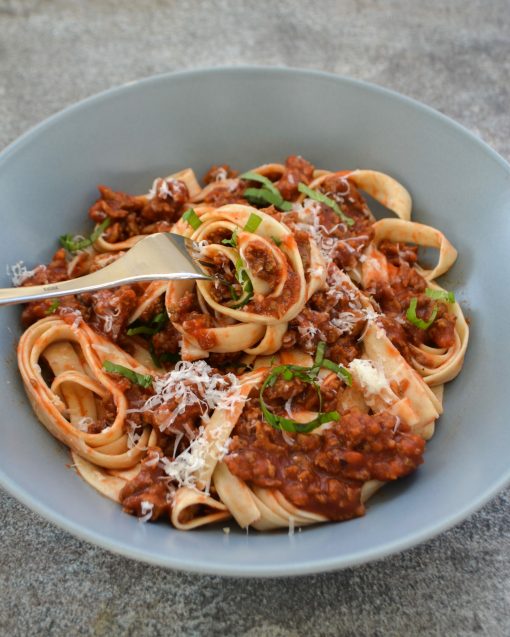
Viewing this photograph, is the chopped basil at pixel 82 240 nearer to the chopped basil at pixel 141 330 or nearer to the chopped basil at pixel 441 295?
the chopped basil at pixel 141 330

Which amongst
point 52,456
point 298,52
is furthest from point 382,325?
point 298,52

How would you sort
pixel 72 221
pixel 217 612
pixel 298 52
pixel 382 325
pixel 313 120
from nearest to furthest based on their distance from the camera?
pixel 217 612 < pixel 382 325 < pixel 72 221 < pixel 313 120 < pixel 298 52

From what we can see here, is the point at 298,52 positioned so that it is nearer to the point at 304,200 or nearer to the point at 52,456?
the point at 304,200

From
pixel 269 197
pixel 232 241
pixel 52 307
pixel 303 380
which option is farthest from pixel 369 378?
pixel 52 307

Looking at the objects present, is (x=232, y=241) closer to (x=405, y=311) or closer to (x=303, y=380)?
(x=303, y=380)

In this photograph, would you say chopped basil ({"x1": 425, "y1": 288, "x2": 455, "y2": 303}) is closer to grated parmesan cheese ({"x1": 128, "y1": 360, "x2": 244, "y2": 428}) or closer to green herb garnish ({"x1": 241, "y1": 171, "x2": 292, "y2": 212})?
green herb garnish ({"x1": 241, "y1": 171, "x2": 292, "y2": 212})

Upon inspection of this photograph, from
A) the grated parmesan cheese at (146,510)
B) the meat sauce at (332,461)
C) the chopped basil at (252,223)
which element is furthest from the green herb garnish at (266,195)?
the grated parmesan cheese at (146,510)
